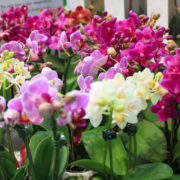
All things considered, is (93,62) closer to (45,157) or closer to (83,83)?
(83,83)

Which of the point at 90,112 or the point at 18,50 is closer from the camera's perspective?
the point at 90,112

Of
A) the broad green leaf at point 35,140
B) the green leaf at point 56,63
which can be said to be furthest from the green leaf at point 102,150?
the green leaf at point 56,63

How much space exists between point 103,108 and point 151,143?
0.32m

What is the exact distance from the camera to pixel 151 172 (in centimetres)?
59

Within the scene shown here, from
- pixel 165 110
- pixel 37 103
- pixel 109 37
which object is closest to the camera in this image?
pixel 37 103

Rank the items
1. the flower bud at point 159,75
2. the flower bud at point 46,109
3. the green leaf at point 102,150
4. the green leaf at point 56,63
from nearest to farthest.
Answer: the flower bud at point 46,109 → the flower bud at point 159,75 → the green leaf at point 102,150 → the green leaf at point 56,63

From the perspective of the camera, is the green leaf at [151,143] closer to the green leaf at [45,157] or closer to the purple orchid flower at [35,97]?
the green leaf at [45,157]

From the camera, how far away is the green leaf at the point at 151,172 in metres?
0.56

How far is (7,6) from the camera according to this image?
1.52m

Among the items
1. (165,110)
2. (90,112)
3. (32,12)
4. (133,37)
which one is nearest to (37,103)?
(90,112)

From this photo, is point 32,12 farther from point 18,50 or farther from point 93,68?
point 93,68

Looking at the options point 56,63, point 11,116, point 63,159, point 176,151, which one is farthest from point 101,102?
point 56,63

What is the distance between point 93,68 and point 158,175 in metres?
0.26

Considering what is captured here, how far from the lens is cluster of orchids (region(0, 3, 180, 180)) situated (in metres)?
0.37
